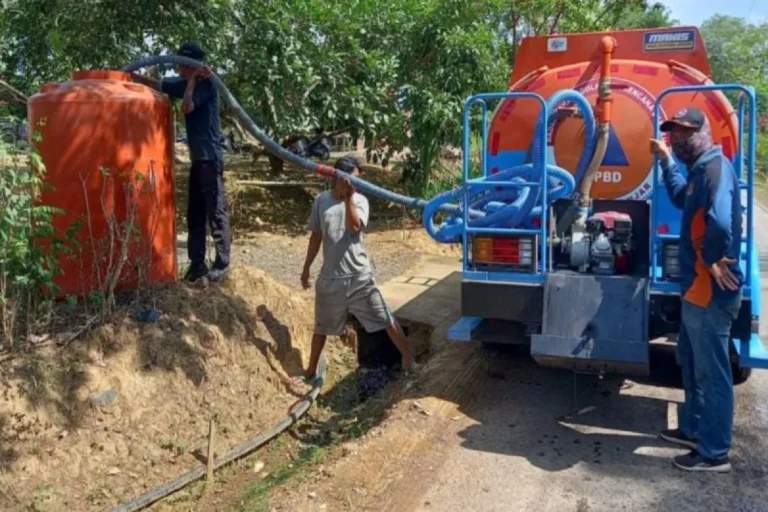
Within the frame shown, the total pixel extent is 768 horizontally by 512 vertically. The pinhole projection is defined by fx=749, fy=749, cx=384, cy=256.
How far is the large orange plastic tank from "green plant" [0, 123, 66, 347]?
10.7 inches

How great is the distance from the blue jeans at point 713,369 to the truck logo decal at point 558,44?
2.72 metres

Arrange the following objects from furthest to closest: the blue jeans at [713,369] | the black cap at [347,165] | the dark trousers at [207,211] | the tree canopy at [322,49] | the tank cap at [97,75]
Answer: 1. the tree canopy at [322,49]
2. the dark trousers at [207,211]
3. the tank cap at [97,75]
4. the black cap at [347,165]
5. the blue jeans at [713,369]

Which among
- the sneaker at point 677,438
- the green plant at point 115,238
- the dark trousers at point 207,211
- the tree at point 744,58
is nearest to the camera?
the sneaker at point 677,438

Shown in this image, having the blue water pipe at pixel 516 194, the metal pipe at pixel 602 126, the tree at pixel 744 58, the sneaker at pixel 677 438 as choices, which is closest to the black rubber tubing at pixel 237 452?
the blue water pipe at pixel 516 194

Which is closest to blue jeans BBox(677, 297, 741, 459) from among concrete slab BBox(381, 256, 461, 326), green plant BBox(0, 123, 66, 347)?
concrete slab BBox(381, 256, 461, 326)

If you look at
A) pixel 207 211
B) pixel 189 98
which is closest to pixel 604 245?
pixel 207 211

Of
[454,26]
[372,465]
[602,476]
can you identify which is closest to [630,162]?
[602,476]

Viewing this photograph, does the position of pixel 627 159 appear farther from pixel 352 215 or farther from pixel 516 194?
pixel 352 215

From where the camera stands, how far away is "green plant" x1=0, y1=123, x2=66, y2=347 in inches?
182

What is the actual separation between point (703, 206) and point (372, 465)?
2.42 m

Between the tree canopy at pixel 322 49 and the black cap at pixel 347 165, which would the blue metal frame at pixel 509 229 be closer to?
the black cap at pixel 347 165

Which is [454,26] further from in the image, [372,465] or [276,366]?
[372,465]

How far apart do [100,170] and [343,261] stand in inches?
76.1

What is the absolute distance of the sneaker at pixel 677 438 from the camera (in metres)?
4.60
